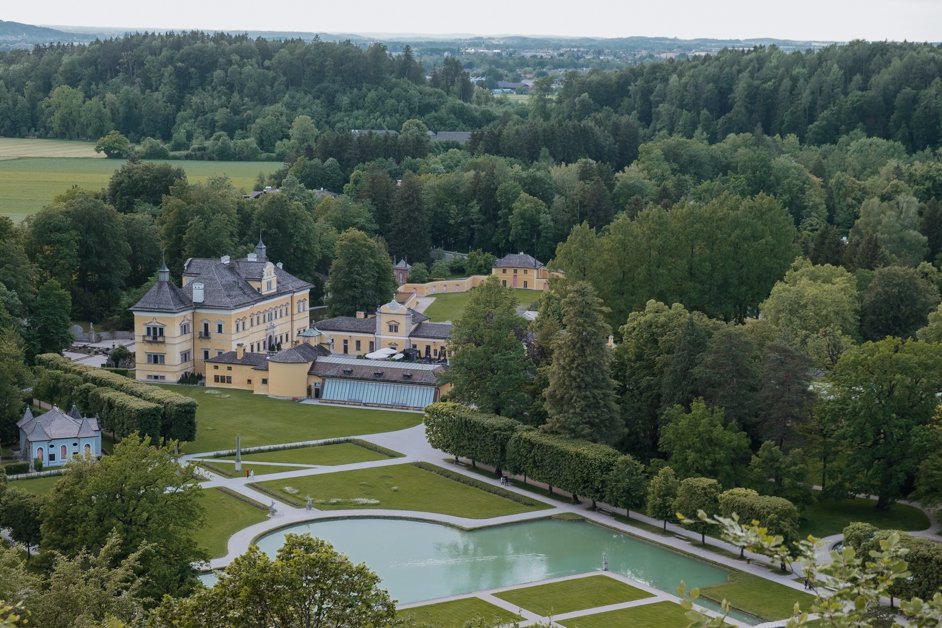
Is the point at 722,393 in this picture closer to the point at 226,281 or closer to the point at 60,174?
the point at 226,281

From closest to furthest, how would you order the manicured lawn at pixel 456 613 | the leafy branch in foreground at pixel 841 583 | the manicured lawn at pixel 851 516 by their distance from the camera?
the leafy branch in foreground at pixel 841 583
the manicured lawn at pixel 456 613
the manicured lawn at pixel 851 516

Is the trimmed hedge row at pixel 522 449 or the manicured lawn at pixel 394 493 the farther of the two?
the trimmed hedge row at pixel 522 449

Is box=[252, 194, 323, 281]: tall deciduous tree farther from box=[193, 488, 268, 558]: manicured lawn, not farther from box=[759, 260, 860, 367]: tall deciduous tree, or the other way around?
box=[193, 488, 268, 558]: manicured lawn

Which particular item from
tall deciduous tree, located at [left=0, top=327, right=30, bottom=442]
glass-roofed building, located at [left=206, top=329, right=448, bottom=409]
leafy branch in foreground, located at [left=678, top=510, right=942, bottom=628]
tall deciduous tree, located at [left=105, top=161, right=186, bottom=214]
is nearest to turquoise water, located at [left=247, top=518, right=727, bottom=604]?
tall deciduous tree, located at [left=0, top=327, right=30, bottom=442]

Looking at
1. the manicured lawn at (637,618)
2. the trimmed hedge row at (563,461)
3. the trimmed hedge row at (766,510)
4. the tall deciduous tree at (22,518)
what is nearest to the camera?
the manicured lawn at (637,618)

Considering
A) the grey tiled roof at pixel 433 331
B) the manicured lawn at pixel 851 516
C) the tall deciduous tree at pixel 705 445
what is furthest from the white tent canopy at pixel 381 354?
the manicured lawn at pixel 851 516

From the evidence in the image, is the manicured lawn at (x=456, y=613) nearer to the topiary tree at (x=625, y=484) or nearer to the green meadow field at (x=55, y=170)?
the topiary tree at (x=625, y=484)

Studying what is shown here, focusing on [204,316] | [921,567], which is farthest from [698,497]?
[204,316]
